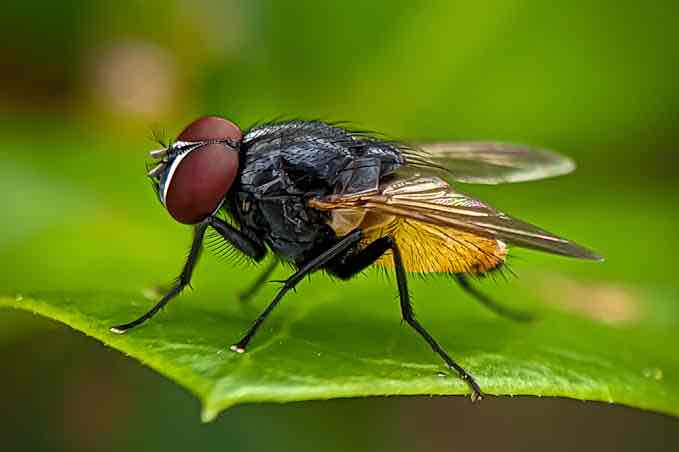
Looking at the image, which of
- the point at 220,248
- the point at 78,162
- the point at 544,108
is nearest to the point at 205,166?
the point at 220,248

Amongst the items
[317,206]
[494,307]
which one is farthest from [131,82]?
[317,206]

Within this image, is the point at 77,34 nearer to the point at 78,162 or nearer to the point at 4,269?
the point at 78,162

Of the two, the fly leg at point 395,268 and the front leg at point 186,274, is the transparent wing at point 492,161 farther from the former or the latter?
the front leg at point 186,274

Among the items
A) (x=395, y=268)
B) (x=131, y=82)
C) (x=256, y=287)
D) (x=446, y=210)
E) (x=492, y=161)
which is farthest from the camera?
(x=131, y=82)

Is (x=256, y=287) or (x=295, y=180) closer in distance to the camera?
(x=295, y=180)

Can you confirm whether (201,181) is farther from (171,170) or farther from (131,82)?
(131,82)
